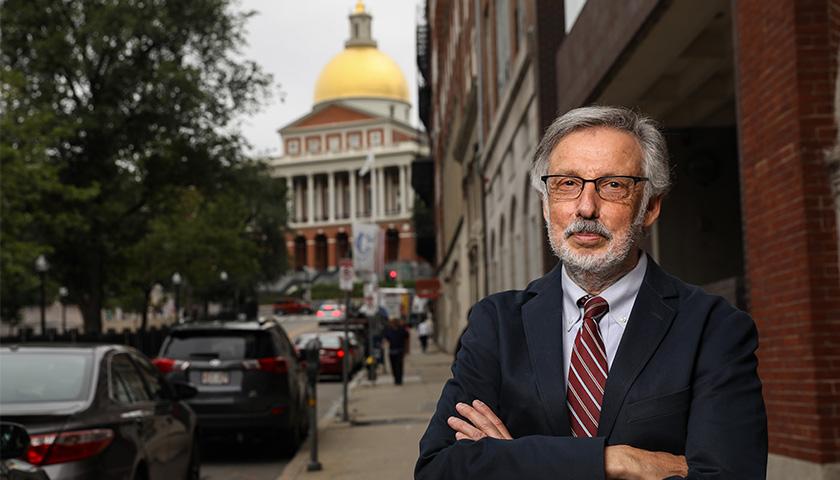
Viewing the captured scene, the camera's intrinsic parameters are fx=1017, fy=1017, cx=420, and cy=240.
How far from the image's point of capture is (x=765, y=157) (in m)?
7.82

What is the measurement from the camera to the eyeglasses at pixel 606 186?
264 cm

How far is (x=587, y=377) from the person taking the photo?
2555 millimetres

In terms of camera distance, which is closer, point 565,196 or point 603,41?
point 565,196

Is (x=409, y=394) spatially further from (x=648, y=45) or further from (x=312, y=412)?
(x=648, y=45)

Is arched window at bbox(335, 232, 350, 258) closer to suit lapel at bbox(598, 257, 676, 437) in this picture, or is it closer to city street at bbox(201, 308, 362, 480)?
city street at bbox(201, 308, 362, 480)

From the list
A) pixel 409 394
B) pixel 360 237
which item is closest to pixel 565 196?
pixel 360 237

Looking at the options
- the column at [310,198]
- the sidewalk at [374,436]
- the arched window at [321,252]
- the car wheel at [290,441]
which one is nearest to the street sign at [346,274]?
the sidewalk at [374,436]

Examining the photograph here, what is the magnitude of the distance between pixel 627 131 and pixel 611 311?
0.48 meters

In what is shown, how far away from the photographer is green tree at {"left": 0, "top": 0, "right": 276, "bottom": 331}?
31.9 metres

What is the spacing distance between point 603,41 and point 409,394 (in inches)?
502

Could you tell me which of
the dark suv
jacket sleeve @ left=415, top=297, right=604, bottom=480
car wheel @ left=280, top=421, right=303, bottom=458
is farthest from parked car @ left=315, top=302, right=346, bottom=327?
jacket sleeve @ left=415, top=297, right=604, bottom=480

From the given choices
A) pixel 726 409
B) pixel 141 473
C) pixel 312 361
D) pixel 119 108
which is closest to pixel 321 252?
pixel 119 108

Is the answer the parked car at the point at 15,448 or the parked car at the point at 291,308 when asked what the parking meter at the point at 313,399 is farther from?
the parked car at the point at 291,308

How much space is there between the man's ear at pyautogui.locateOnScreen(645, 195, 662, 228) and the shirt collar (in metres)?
0.10
